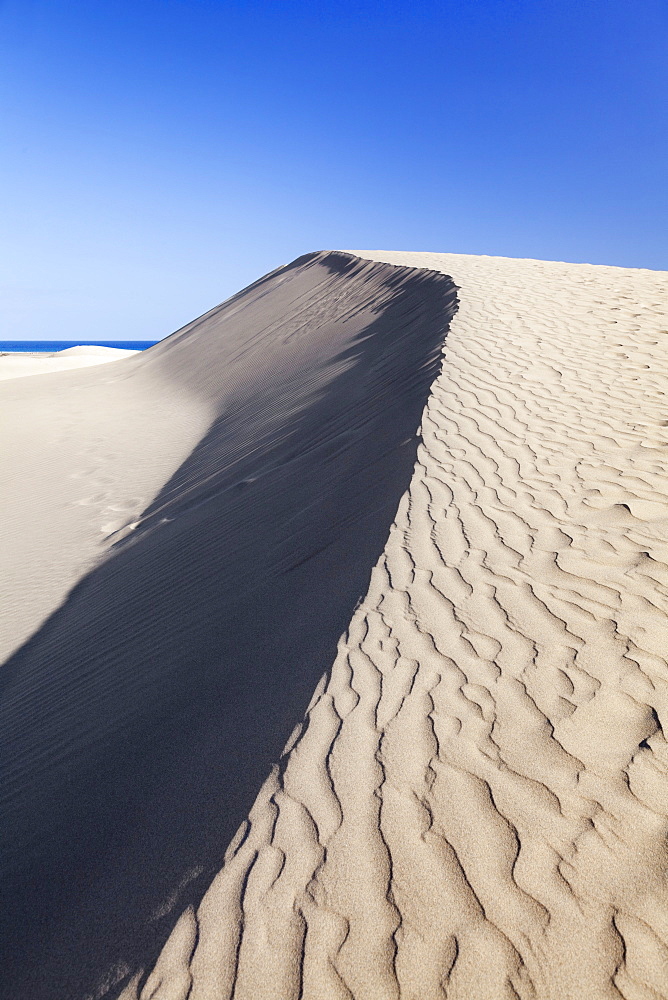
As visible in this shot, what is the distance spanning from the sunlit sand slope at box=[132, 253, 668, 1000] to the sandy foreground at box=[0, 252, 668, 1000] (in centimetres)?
1

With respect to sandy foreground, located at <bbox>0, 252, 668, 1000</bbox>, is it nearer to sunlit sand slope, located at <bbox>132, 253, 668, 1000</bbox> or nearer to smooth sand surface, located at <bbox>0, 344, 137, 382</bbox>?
sunlit sand slope, located at <bbox>132, 253, 668, 1000</bbox>

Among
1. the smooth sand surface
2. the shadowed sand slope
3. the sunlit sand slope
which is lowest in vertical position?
the smooth sand surface

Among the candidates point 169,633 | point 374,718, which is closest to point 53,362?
point 169,633

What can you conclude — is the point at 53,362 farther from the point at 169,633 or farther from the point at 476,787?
the point at 476,787

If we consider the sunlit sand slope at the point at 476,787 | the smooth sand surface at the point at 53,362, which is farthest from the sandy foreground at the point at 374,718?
the smooth sand surface at the point at 53,362

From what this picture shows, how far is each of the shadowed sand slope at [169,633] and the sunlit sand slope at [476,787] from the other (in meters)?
0.21

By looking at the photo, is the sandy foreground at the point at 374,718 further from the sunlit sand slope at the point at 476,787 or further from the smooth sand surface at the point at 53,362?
the smooth sand surface at the point at 53,362

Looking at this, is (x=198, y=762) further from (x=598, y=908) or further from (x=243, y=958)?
(x=598, y=908)

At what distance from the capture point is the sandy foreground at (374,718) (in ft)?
6.40

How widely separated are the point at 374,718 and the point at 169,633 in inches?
93.3

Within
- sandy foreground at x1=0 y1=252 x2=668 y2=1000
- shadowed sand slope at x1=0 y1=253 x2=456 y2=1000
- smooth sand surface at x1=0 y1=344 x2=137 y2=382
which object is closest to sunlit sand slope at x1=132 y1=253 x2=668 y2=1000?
sandy foreground at x1=0 y1=252 x2=668 y2=1000

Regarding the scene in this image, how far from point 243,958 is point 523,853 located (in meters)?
0.93

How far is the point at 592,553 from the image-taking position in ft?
12.8

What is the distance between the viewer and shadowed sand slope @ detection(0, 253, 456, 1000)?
254 centimetres
